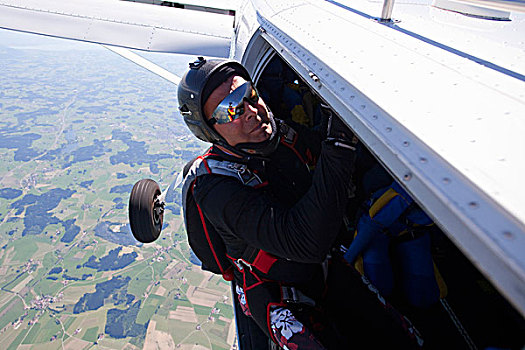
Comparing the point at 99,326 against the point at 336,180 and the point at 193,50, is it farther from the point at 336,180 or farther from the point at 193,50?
the point at 336,180

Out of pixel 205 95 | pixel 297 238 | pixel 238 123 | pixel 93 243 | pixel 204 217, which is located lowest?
pixel 93 243

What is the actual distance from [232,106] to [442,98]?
949 millimetres

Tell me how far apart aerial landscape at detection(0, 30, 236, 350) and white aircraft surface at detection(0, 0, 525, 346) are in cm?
504

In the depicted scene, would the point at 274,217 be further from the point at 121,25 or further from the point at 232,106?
the point at 121,25

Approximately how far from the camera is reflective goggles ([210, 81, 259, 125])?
57.2 inches

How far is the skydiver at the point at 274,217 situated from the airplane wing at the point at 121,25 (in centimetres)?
329

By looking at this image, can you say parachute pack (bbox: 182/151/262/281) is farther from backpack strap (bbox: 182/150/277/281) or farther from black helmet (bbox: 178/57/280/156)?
black helmet (bbox: 178/57/280/156)

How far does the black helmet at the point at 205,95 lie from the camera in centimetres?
149

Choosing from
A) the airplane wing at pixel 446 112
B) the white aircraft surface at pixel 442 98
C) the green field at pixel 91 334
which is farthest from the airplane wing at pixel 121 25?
the green field at pixel 91 334

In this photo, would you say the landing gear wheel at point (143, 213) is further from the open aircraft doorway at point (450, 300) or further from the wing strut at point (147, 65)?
the wing strut at point (147, 65)

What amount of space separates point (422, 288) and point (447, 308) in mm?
434

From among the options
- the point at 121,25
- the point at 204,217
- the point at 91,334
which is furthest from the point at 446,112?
the point at 91,334

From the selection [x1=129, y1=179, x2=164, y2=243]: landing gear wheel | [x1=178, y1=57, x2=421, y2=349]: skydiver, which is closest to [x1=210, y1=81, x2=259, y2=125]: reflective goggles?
[x1=178, y1=57, x2=421, y2=349]: skydiver

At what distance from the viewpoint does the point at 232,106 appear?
57.2 inches
